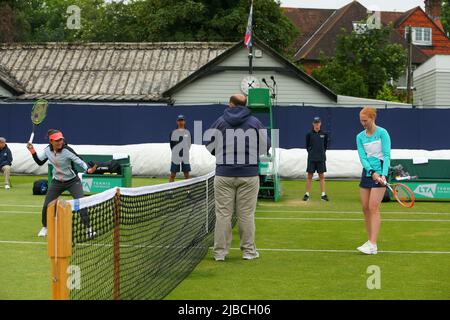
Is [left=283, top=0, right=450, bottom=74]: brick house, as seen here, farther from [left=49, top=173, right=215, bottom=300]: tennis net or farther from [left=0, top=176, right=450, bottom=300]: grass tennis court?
[left=49, top=173, right=215, bottom=300]: tennis net

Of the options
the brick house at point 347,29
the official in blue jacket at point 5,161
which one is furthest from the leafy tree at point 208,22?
the official in blue jacket at point 5,161

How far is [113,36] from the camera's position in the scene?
6244 centimetres

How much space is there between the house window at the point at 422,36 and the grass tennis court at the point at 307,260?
2453 inches

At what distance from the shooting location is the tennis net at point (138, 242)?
26.3 ft

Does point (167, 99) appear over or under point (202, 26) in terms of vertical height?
under

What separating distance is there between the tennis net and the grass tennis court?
0.33 m

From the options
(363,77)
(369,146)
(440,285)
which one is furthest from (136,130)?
(363,77)

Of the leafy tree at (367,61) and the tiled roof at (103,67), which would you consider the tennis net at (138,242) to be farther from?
the leafy tree at (367,61)

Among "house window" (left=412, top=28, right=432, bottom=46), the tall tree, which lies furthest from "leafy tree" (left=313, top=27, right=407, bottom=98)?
the tall tree

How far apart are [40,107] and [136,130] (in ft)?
41.9

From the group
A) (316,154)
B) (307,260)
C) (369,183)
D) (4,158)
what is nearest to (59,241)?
(307,260)

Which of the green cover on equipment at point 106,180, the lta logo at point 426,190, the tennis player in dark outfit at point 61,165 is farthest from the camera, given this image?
the green cover on equipment at point 106,180

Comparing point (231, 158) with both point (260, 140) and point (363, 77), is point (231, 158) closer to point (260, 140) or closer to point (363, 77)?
point (260, 140)

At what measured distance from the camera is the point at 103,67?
39.4 metres
